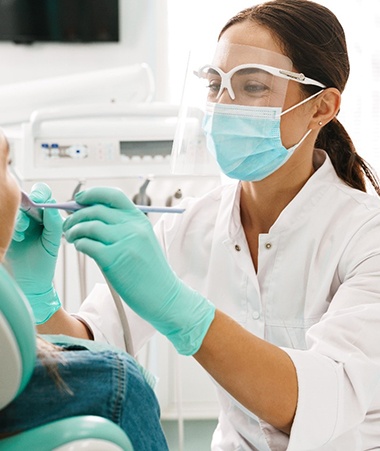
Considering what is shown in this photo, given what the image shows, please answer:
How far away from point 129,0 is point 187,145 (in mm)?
1888

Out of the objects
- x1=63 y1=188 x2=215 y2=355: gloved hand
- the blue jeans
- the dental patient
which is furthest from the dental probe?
the blue jeans

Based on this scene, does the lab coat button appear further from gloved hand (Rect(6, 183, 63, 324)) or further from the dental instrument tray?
the dental instrument tray

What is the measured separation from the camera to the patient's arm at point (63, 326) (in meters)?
1.47

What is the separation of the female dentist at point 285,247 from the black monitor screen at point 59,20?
6.04 ft

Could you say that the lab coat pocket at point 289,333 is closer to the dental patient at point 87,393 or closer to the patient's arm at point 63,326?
the patient's arm at point 63,326

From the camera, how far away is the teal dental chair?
2.08 ft

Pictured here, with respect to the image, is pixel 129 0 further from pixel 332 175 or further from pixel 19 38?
pixel 332 175

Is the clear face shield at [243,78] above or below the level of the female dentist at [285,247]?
above

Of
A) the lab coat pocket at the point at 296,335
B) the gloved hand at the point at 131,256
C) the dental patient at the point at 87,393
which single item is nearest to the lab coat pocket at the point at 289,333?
the lab coat pocket at the point at 296,335

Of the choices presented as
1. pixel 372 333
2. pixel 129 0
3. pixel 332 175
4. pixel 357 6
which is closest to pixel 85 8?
pixel 129 0

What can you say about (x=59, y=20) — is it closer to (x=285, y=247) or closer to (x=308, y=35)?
(x=308, y=35)

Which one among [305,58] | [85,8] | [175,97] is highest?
[305,58]

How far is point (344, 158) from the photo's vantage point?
1751 millimetres

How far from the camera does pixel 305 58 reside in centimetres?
159
